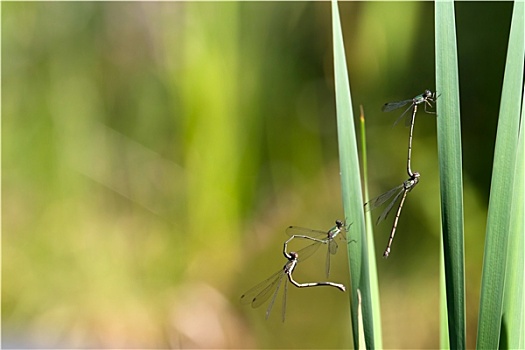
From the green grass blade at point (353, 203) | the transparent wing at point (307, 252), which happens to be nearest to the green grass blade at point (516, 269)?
the green grass blade at point (353, 203)

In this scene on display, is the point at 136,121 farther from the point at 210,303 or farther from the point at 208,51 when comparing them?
the point at 210,303

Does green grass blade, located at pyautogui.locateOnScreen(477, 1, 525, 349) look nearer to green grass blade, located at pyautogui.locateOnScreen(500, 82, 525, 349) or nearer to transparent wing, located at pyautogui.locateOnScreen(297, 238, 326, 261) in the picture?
green grass blade, located at pyautogui.locateOnScreen(500, 82, 525, 349)

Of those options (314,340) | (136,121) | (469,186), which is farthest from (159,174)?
(469,186)

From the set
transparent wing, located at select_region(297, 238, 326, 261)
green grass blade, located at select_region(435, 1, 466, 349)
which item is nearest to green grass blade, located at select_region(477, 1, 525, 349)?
green grass blade, located at select_region(435, 1, 466, 349)

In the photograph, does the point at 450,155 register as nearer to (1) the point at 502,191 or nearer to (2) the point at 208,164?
(1) the point at 502,191

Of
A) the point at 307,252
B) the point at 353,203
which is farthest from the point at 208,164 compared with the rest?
the point at 353,203

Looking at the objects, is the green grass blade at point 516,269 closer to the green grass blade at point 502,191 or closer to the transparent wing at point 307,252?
the green grass blade at point 502,191
